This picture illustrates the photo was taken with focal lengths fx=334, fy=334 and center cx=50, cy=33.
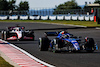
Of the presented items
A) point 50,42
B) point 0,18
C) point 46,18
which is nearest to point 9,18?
point 0,18

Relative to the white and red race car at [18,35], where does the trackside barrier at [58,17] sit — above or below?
below

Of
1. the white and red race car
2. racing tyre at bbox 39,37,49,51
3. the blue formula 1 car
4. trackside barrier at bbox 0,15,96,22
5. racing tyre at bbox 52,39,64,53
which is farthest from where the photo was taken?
trackside barrier at bbox 0,15,96,22

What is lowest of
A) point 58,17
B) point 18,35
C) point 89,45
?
point 58,17

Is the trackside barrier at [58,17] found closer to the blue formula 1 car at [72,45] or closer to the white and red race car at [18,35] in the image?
the white and red race car at [18,35]

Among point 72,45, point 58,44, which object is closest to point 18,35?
point 58,44

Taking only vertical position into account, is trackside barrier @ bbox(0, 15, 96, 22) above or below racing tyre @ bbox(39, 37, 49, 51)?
below

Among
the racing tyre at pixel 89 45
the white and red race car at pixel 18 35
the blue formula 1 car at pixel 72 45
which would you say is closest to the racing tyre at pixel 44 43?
the blue formula 1 car at pixel 72 45

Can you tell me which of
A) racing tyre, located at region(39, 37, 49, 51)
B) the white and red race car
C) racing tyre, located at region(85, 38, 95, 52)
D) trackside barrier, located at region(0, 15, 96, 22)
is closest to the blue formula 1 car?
racing tyre, located at region(85, 38, 95, 52)

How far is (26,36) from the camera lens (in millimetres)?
21781

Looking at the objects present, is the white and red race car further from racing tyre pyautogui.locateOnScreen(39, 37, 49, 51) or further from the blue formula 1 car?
the blue formula 1 car

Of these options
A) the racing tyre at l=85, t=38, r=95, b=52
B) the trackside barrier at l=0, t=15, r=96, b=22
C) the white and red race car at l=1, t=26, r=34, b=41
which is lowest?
the trackside barrier at l=0, t=15, r=96, b=22

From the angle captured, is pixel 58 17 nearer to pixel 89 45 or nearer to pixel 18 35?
pixel 18 35

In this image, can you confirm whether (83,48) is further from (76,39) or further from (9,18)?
(9,18)

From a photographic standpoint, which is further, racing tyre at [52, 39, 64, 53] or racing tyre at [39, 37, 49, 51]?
racing tyre at [39, 37, 49, 51]
